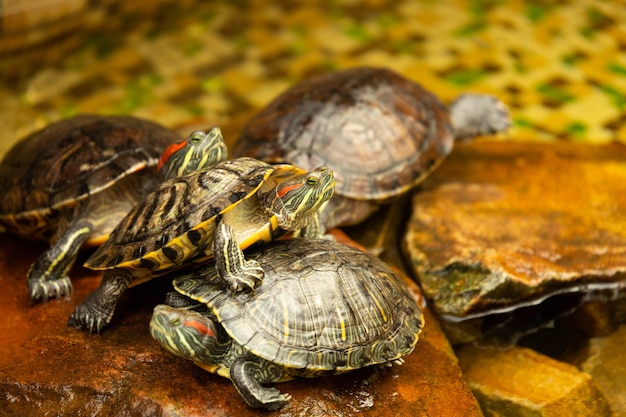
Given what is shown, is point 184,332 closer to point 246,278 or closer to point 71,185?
point 246,278

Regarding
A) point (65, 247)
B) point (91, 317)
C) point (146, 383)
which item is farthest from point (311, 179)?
point (65, 247)

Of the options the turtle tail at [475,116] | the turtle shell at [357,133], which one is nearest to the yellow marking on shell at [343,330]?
the turtle shell at [357,133]

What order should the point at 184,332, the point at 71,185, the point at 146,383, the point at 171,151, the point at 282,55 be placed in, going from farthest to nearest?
the point at 282,55 < the point at 71,185 < the point at 171,151 < the point at 146,383 < the point at 184,332

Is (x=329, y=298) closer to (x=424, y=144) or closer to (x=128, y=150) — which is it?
(x=128, y=150)

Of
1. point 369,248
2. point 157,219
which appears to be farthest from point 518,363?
point 157,219

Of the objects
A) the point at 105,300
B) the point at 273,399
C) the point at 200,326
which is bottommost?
the point at 273,399
